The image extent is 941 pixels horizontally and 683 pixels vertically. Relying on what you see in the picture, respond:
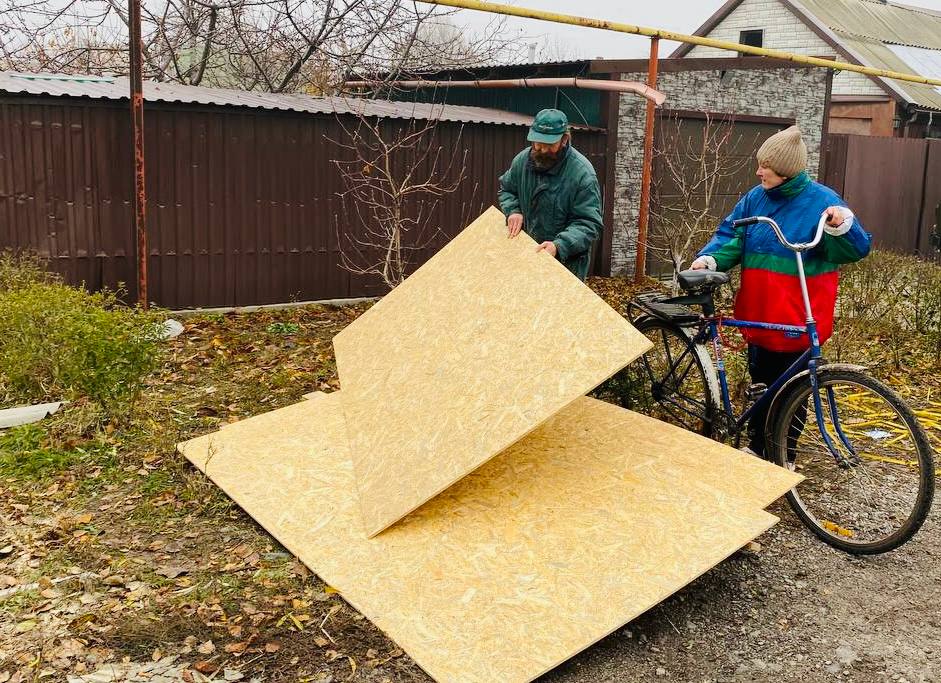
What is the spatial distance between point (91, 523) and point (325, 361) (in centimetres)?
332

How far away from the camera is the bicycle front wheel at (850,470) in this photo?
12.7ft

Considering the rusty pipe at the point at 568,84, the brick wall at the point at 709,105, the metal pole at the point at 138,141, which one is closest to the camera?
the metal pole at the point at 138,141

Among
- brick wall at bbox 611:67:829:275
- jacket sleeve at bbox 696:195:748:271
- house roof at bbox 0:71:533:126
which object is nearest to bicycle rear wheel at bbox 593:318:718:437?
jacket sleeve at bbox 696:195:748:271

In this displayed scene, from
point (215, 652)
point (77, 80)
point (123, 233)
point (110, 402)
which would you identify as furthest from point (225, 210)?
point (215, 652)

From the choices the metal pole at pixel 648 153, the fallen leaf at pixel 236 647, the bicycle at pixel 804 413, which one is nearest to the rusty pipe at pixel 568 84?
the metal pole at pixel 648 153

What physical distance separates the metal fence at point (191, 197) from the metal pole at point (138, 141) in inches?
11.1

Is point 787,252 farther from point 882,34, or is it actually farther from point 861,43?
point 882,34

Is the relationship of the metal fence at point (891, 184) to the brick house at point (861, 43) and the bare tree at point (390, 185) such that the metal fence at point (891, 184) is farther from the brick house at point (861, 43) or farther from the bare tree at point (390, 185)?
the bare tree at point (390, 185)

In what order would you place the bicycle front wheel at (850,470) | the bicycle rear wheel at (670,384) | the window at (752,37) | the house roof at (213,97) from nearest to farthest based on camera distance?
1. the bicycle front wheel at (850,470)
2. the bicycle rear wheel at (670,384)
3. the house roof at (213,97)
4. the window at (752,37)

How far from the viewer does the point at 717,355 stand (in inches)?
184

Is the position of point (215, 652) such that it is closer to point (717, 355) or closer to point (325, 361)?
point (717, 355)

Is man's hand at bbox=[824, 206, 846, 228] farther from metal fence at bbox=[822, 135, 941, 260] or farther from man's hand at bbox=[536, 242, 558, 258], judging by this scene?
metal fence at bbox=[822, 135, 941, 260]

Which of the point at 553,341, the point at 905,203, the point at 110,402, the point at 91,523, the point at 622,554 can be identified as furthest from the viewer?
the point at 905,203

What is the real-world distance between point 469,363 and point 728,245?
5.13ft
